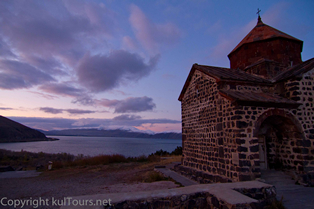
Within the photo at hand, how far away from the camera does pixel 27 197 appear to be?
7746mm

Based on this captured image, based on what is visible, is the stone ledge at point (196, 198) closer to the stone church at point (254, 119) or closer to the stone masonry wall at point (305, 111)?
the stone church at point (254, 119)

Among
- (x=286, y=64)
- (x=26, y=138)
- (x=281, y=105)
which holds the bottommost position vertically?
(x=26, y=138)

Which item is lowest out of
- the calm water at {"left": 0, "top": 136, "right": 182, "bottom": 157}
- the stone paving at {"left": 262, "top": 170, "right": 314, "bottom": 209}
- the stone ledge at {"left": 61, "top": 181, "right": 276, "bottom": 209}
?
the calm water at {"left": 0, "top": 136, "right": 182, "bottom": 157}

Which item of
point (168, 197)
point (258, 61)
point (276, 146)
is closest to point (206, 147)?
point (276, 146)

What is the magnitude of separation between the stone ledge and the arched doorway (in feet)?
9.41

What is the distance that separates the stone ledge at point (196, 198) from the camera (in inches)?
152

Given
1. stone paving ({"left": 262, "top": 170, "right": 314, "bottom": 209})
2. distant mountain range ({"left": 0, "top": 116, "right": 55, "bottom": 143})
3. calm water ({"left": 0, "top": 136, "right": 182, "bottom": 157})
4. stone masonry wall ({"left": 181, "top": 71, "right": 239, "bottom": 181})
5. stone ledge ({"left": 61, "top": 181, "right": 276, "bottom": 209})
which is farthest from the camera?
distant mountain range ({"left": 0, "top": 116, "right": 55, "bottom": 143})

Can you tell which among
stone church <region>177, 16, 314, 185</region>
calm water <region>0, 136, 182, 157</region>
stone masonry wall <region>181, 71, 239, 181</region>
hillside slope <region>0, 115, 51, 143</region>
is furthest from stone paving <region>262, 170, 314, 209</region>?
hillside slope <region>0, 115, 51, 143</region>

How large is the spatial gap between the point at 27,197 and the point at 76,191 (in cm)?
194

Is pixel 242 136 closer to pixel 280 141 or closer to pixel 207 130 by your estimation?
pixel 207 130

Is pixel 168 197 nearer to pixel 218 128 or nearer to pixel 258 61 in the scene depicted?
pixel 218 128

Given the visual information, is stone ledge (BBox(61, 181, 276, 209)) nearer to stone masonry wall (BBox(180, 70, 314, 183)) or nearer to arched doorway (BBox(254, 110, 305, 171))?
stone masonry wall (BBox(180, 70, 314, 183))

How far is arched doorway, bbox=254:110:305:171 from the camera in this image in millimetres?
7695

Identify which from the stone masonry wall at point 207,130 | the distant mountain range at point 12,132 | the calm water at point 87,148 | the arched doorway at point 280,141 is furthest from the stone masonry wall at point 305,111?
the distant mountain range at point 12,132
